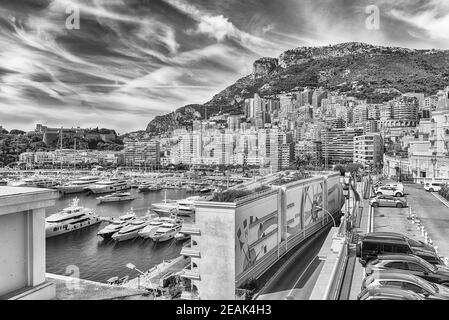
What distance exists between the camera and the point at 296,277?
4.48m

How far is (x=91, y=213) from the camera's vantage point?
14.2 metres

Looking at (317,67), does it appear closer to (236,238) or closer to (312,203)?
(312,203)

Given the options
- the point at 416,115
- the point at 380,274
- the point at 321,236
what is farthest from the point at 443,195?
the point at 416,115

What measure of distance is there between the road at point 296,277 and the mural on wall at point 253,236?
0.34 m

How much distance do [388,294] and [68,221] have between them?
41.7ft

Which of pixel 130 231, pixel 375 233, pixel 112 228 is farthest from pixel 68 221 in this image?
pixel 375 233

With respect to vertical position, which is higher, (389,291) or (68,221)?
(389,291)

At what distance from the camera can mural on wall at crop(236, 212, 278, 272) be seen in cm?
371

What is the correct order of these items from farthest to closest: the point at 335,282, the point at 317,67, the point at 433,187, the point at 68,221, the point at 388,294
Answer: the point at 317,67, the point at 68,221, the point at 433,187, the point at 335,282, the point at 388,294

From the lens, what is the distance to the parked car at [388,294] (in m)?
1.71

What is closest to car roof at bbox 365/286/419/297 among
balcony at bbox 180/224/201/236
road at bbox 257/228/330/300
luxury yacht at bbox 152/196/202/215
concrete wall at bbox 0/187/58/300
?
concrete wall at bbox 0/187/58/300

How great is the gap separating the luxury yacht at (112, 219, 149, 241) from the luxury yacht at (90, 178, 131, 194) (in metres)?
11.9

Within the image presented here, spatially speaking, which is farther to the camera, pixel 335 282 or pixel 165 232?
pixel 165 232
